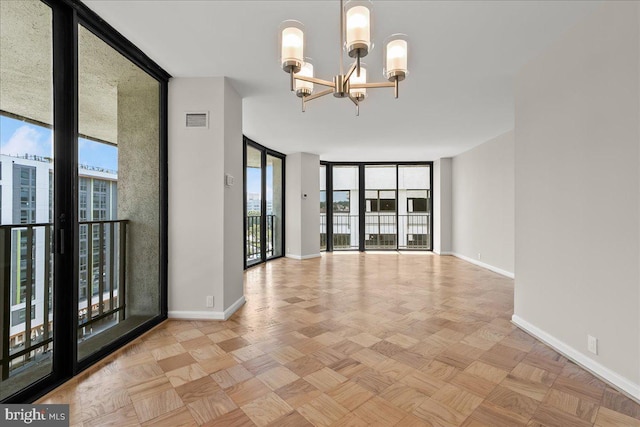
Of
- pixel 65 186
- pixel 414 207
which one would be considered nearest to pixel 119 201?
pixel 65 186

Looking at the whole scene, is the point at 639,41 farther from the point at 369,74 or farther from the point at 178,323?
the point at 178,323

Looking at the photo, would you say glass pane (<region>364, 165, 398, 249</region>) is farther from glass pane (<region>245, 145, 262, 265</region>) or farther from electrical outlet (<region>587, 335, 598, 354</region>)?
electrical outlet (<region>587, 335, 598, 354</region>)

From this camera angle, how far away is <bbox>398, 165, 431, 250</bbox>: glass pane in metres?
8.02

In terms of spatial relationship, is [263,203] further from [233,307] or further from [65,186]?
[65,186]

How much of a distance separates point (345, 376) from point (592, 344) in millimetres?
1698

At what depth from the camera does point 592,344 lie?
2.02 metres

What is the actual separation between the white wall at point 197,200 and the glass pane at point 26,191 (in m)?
1.11

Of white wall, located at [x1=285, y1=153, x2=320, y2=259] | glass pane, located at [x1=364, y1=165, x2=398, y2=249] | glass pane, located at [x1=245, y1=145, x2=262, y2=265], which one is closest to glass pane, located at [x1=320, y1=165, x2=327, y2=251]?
white wall, located at [x1=285, y1=153, x2=320, y2=259]

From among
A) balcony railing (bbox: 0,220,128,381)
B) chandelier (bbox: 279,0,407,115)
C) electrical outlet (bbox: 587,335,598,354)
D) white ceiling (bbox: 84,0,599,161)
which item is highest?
white ceiling (bbox: 84,0,599,161)

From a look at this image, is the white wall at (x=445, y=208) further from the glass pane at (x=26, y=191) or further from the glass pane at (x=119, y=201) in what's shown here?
the glass pane at (x=26, y=191)

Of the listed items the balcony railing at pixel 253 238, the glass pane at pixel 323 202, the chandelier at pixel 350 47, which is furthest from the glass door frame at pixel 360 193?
the chandelier at pixel 350 47

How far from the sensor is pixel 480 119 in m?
4.34

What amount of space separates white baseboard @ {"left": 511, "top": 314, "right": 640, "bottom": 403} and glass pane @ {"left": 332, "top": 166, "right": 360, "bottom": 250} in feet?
18.1

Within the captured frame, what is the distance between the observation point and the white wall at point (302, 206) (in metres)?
6.91
